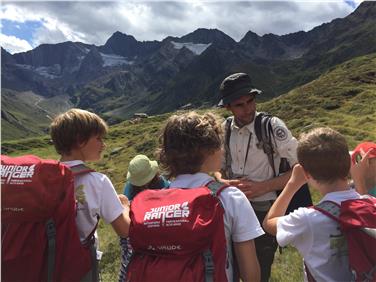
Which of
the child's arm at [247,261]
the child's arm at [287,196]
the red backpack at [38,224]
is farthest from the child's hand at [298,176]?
the red backpack at [38,224]

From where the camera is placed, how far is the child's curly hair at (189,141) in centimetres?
→ 430

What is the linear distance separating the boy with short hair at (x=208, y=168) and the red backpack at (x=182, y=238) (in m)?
0.20

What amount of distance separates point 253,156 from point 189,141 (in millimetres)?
2082

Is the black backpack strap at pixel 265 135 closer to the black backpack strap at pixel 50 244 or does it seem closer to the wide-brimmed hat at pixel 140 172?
the wide-brimmed hat at pixel 140 172

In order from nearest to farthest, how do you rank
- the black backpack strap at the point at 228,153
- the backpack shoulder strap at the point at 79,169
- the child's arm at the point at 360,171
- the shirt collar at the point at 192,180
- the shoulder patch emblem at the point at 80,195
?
the shirt collar at the point at 192,180 < the child's arm at the point at 360,171 < the shoulder patch emblem at the point at 80,195 < the backpack shoulder strap at the point at 79,169 < the black backpack strap at the point at 228,153

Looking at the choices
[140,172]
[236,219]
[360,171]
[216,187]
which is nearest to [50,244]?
[216,187]

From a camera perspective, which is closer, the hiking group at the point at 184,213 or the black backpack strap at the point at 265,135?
the hiking group at the point at 184,213

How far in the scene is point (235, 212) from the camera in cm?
405

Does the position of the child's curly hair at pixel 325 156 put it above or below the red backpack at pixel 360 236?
above

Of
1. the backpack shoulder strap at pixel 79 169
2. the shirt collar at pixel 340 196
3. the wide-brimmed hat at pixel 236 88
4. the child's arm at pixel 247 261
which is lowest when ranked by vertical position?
the child's arm at pixel 247 261

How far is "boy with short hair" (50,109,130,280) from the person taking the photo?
15.5 feet

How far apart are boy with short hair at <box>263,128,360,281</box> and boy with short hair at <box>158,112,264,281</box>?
0.35m

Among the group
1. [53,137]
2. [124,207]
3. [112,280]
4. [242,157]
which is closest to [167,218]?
[124,207]

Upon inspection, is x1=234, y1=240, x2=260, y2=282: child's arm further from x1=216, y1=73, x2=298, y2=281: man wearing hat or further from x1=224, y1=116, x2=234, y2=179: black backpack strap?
x1=224, y1=116, x2=234, y2=179: black backpack strap
